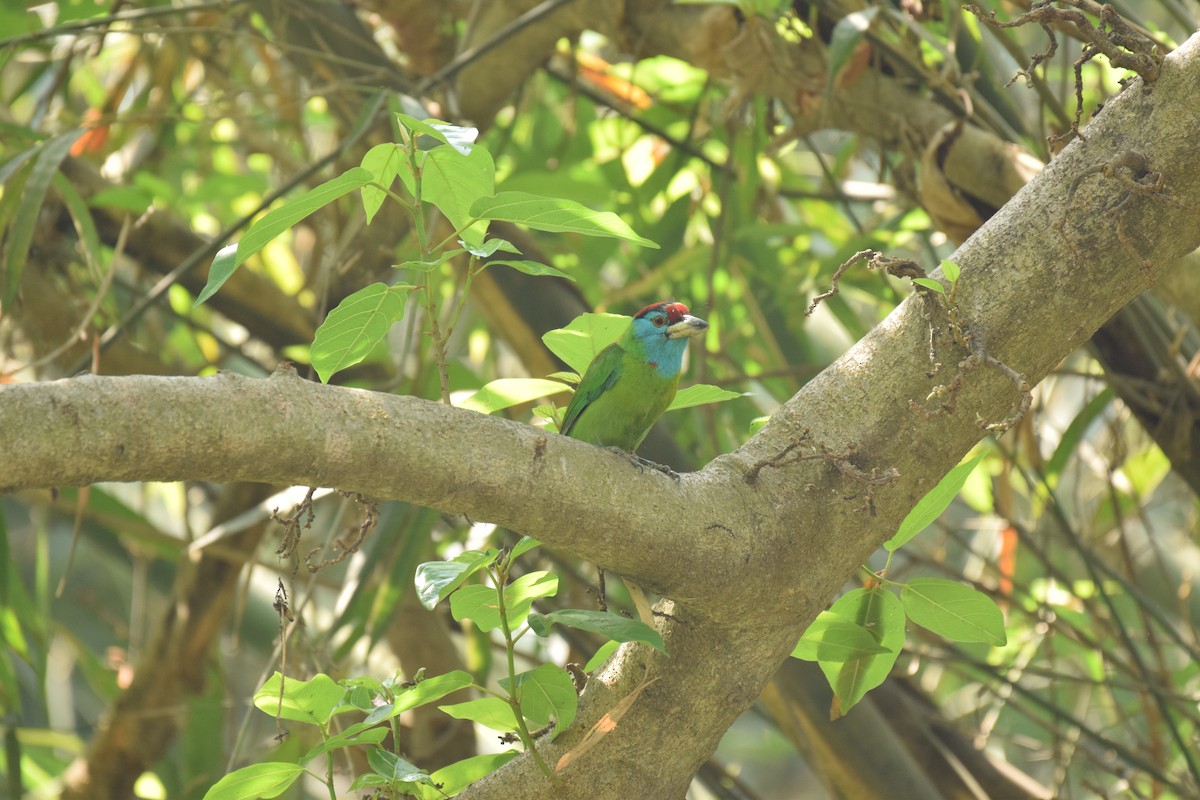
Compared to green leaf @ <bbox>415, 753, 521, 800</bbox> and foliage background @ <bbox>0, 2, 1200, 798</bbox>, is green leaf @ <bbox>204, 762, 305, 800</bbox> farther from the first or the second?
foliage background @ <bbox>0, 2, 1200, 798</bbox>

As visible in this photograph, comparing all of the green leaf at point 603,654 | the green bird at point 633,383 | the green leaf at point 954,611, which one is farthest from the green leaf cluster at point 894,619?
the green bird at point 633,383

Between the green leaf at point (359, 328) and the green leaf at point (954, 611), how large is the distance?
0.83m

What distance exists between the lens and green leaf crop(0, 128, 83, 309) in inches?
82.6

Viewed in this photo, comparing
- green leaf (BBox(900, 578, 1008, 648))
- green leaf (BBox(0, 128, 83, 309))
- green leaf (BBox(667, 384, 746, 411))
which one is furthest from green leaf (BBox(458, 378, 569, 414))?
green leaf (BBox(0, 128, 83, 309))

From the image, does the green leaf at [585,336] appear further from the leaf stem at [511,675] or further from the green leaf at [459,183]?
the leaf stem at [511,675]

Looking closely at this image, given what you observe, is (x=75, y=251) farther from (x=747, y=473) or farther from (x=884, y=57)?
(x=747, y=473)

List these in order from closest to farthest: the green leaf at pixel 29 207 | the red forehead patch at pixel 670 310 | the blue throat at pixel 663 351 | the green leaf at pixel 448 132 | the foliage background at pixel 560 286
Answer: the green leaf at pixel 448 132
the green leaf at pixel 29 207
the foliage background at pixel 560 286
the blue throat at pixel 663 351
the red forehead patch at pixel 670 310

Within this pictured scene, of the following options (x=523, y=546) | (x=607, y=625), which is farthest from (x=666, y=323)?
(x=607, y=625)

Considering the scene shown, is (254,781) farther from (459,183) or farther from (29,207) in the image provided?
(29,207)

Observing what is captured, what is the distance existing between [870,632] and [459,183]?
870 millimetres

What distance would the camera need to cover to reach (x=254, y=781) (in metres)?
1.45

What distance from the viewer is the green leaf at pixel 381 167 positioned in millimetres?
1406

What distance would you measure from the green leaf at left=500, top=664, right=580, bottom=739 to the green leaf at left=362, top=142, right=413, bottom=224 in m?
0.63

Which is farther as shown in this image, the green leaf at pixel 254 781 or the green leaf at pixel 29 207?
the green leaf at pixel 29 207
